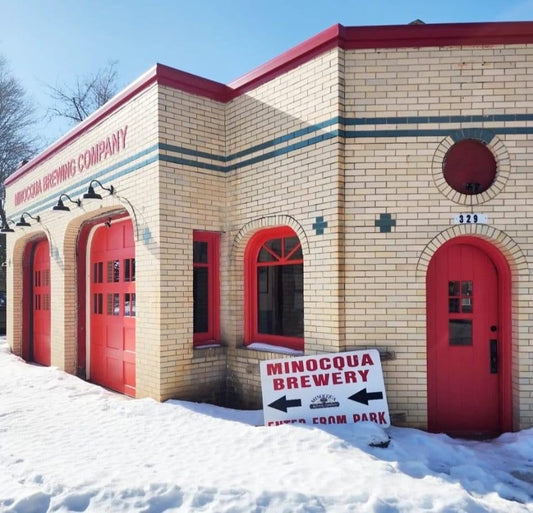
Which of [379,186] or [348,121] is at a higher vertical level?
[348,121]

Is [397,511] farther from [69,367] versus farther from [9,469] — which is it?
[69,367]

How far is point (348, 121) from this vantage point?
16.9 ft

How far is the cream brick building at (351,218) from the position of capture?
197 inches

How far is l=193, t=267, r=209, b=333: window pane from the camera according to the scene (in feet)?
20.9

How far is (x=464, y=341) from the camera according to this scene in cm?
522

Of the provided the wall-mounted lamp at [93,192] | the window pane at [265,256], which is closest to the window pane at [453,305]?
the window pane at [265,256]

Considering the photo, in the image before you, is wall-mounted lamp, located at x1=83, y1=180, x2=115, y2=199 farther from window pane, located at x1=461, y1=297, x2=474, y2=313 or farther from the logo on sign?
window pane, located at x1=461, y1=297, x2=474, y2=313

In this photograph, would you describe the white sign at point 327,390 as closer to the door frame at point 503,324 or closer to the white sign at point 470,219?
the door frame at point 503,324

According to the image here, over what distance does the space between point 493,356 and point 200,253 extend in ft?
13.1

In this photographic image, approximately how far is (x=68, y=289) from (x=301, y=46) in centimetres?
599

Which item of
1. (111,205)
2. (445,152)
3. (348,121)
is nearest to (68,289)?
(111,205)

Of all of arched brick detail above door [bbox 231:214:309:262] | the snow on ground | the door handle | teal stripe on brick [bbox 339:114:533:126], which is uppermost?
teal stripe on brick [bbox 339:114:533:126]

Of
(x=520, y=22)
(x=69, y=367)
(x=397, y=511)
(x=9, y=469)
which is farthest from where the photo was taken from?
(x=69, y=367)

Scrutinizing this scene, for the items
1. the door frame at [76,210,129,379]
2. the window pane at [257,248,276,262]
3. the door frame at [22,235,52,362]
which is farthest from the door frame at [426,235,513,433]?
the door frame at [22,235,52,362]
